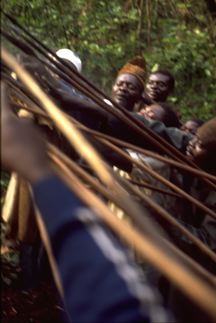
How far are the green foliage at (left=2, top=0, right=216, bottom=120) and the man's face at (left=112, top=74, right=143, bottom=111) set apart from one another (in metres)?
1.01

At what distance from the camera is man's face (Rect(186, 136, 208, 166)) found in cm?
341

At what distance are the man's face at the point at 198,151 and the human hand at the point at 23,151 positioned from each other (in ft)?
7.31

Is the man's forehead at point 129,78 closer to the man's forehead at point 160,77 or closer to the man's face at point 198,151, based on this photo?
the man's forehead at point 160,77

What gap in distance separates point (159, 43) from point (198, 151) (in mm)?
3131

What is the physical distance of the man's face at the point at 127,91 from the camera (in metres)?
3.98

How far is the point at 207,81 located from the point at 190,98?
23 centimetres

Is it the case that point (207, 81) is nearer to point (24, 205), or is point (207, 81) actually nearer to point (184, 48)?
point (184, 48)

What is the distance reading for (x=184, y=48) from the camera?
6.30 metres

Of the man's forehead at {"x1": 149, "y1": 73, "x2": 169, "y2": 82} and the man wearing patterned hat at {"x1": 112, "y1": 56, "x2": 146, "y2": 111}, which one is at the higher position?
the man's forehead at {"x1": 149, "y1": 73, "x2": 169, "y2": 82}

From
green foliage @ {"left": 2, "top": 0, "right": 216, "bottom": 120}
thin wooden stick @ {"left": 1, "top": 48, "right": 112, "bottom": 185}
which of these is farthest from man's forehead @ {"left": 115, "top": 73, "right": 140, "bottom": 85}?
thin wooden stick @ {"left": 1, "top": 48, "right": 112, "bottom": 185}

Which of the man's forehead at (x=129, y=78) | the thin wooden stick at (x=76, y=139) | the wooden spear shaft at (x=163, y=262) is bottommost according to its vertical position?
the wooden spear shaft at (x=163, y=262)

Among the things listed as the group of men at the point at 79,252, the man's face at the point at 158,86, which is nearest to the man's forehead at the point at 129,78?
the man's face at the point at 158,86

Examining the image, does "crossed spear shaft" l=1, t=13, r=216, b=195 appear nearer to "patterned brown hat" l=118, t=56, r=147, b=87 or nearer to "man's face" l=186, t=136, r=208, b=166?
"man's face" l=186, t=136, r=208, b=166

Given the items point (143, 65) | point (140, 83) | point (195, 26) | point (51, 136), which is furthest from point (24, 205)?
point (195, 26)
